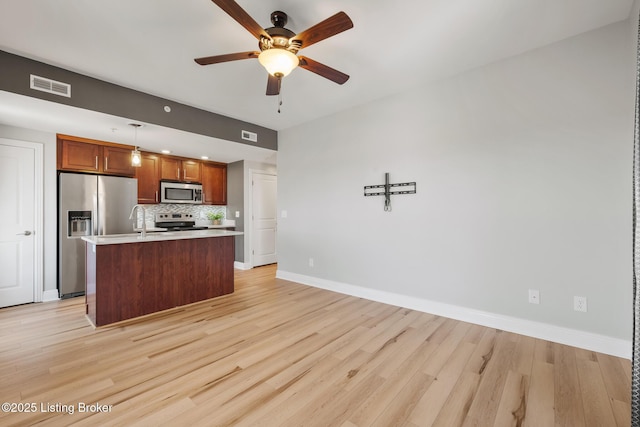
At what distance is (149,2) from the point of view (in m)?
1.94

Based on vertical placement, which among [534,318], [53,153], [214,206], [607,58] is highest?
[607,58]

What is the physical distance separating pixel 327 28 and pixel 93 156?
166 inches

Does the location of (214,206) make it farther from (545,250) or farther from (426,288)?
(545,250)

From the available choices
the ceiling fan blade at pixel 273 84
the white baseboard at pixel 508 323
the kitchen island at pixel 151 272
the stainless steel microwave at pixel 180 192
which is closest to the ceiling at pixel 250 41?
the ceiling fan blade at pixel 273 84

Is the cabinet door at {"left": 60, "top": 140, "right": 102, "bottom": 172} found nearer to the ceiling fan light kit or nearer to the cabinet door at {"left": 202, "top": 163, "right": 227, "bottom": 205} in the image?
the cabinet door at {"left": 202, "top": 163, "right": 227, "bottom": 205}

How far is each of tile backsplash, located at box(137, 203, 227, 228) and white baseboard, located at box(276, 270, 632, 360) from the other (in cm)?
358

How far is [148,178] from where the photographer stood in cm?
491

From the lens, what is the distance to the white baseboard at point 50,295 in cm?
372

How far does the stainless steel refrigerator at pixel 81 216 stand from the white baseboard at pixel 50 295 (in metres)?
0.06

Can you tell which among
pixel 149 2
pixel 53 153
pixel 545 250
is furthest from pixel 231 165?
pixel 545 250

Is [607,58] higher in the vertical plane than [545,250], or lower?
higher

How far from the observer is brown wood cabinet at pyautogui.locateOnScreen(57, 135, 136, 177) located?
3.93m

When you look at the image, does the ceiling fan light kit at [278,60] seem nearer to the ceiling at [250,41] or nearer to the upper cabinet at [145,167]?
the ceiling at [250,41]

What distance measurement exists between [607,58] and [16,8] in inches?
179
